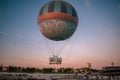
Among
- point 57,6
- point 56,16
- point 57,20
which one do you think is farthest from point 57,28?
point 57,6

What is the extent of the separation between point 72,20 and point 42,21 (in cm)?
486

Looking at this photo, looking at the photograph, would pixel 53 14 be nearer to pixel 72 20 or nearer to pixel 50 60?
pixel 72 20

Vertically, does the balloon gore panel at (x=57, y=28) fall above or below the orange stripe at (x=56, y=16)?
below

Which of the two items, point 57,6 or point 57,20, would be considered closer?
point 57,20

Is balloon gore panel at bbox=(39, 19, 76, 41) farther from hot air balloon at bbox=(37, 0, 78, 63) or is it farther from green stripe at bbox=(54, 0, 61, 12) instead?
green stripe at bbox=(54, 0, 61, 12)

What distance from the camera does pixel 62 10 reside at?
84.8 feet

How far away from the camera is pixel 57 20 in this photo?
84.1 ft

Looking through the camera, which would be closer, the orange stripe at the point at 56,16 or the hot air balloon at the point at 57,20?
the orange stripe at the point at 56,16

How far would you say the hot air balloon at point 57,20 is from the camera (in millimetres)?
25703

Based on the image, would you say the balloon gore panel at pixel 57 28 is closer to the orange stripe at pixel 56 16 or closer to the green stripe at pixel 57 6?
the orange stripe at pixel 56 16

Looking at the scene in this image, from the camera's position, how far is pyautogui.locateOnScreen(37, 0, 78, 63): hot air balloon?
25.7 meters

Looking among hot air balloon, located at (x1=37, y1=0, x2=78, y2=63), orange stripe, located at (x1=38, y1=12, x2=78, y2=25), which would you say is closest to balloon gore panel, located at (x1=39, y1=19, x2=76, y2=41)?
hot air balloon, located at (x1=37, y1=0, x2=78, y2=63)

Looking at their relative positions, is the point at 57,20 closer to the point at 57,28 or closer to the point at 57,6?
the point at 57,28

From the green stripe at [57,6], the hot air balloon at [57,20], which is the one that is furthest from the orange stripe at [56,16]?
the green stripe at [57,6]
